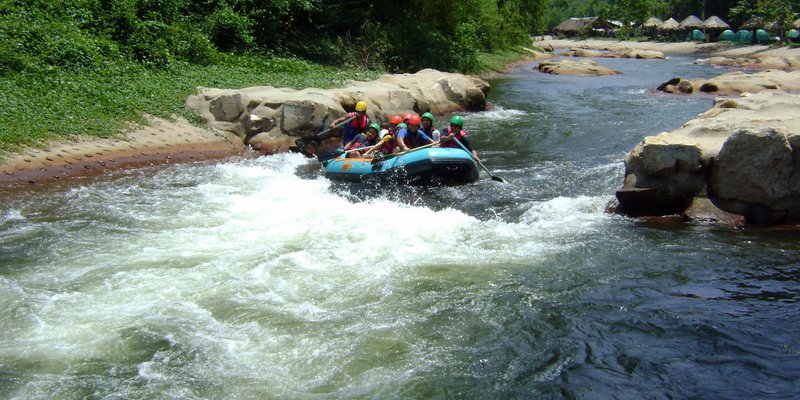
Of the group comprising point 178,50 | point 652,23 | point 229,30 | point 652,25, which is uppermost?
point 229,30

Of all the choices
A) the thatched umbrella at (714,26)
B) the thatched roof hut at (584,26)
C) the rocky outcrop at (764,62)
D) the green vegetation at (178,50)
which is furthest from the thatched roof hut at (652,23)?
the green vegetation at (178,50)

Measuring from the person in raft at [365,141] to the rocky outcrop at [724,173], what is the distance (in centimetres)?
Answer: 411

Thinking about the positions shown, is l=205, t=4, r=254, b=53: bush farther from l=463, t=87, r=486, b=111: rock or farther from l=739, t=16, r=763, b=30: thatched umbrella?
l=739, t=16, r=763, b=30: thatched umbrella

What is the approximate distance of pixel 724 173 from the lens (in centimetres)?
900

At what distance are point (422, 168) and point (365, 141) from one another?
217 centimetres

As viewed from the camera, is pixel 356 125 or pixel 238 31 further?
pixel 238 31

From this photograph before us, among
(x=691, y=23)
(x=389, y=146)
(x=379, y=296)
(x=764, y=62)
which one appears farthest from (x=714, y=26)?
(x=379, y=296)

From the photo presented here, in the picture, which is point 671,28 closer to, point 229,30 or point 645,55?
point 645,55

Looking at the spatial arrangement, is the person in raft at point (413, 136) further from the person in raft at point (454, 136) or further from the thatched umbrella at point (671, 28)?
the thatched umbrella at point (671, 28)

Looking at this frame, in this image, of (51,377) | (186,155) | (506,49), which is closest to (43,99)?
(186,155)

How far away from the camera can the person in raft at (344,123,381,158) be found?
1162 centimetres

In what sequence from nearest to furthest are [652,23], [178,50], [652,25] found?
1. [178,50]
2. [652,25]
3. [652,23]

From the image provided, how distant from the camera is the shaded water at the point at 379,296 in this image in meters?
5.21

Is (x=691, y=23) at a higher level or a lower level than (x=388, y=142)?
lower
